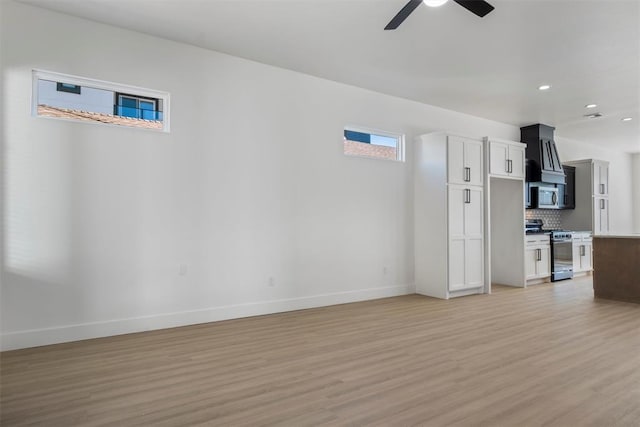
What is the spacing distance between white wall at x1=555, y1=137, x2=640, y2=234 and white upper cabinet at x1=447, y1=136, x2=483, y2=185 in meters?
4.11

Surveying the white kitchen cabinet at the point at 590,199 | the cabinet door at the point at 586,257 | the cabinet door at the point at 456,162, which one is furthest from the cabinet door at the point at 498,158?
the white kitchen cabinet at the point at 590,199

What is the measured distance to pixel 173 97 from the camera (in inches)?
160

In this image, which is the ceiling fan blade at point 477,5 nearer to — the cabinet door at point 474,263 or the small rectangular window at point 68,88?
the small rectangular window at point 68,88

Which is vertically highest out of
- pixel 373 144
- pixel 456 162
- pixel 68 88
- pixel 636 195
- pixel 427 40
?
pixel 427 40

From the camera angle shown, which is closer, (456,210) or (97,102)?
(97,102)

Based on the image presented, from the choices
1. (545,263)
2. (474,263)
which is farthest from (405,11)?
(545,263)

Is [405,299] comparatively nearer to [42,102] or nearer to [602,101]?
[602,101]

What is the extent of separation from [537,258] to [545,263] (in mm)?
310

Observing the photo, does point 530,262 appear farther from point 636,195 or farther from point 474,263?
point 636,195

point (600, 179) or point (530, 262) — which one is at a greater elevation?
point (600, 179)

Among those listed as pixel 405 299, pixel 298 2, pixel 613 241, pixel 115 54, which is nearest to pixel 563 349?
pixel 405 299

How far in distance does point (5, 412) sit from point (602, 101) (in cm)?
788

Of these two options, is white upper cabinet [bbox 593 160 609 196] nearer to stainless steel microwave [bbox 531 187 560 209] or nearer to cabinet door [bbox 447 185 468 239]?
stainless steel microwave [bbox 531 187 560 209]

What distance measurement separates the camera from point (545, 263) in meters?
6.94
